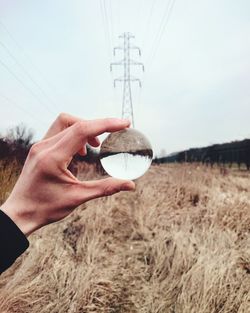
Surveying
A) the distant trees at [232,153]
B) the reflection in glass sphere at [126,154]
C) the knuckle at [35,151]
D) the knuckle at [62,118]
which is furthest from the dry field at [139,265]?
the distant trees at [232,153]

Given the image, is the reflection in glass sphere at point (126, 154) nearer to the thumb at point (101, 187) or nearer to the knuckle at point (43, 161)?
the thumb at point (101, 187)

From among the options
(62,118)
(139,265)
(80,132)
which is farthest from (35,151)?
(139,265)

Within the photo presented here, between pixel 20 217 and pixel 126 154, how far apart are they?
21.0 inches

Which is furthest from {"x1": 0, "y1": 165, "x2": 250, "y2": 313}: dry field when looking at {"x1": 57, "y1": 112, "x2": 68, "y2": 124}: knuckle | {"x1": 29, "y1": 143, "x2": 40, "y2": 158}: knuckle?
{"x1": 29, "y1": 143, "x2": 40, "y2": 158}: knuckle

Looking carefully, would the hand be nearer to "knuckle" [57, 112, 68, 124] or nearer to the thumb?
the thumb

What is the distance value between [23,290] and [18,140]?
7.87 meters

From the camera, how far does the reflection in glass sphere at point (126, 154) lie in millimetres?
1667

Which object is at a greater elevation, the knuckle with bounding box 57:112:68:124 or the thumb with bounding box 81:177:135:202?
the knuckle with bounding box 57:112:68:124

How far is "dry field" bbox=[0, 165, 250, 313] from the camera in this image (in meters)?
3.41

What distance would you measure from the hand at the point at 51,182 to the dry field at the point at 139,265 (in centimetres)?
215

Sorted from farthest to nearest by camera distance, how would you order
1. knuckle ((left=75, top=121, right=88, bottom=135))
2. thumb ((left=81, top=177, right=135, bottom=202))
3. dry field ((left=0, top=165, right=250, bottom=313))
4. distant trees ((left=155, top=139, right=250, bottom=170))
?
distant trees ((left=155, top=139, right=250, bottom=170)), dry field ((left=0, top=165, right=250, bottom=313)), thumb ((left=81, top=177, right=135, bottom=202)), knuckle ((left=75, top=121, right=88, bottom=135))

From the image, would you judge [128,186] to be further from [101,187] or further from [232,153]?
[232,153]

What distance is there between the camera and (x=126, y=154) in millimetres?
1698

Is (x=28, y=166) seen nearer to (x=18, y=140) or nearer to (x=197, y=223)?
(x=197, y=223)
